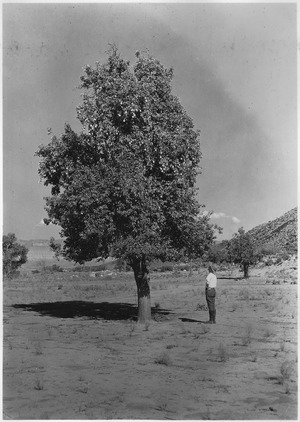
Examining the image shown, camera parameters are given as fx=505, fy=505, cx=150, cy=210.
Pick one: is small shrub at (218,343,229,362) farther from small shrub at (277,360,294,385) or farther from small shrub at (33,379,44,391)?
small shrub at (33,379,44,391)

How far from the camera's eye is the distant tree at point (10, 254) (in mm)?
59131

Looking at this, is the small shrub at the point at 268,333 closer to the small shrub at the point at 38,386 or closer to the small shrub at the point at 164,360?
the small shrub at the point at 164,360

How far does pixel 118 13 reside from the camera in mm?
13188

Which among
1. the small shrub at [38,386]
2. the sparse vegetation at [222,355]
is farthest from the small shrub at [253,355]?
the small shrub at [38,386]

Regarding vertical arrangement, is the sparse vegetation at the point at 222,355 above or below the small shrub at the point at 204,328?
above

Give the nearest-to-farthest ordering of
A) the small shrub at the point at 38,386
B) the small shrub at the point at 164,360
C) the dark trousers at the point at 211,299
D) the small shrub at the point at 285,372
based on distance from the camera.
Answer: the small shrub at the point at 38,386
the small shrub at the point at 285,372
the small shrub at the point at 164,360
the dark trousers at the point at 211,299

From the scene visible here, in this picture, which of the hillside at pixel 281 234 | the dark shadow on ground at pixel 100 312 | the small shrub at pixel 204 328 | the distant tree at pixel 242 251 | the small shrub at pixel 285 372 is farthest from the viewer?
the hillside at pixel 281 234

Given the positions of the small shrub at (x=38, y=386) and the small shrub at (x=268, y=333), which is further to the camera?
the small shrub at (x=268, y=333)

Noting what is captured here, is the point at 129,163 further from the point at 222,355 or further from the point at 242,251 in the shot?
the point at 242,251

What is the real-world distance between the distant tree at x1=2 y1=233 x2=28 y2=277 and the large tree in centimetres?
4017

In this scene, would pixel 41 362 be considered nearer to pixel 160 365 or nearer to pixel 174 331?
pixel 160 365

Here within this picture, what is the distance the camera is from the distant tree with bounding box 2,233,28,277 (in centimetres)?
5913

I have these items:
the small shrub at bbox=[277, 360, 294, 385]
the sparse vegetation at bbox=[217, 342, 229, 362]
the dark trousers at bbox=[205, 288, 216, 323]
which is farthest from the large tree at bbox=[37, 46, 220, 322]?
the small shrub at bbox=[277, 360, 294, 385]

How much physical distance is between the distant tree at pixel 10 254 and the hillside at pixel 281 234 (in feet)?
105
